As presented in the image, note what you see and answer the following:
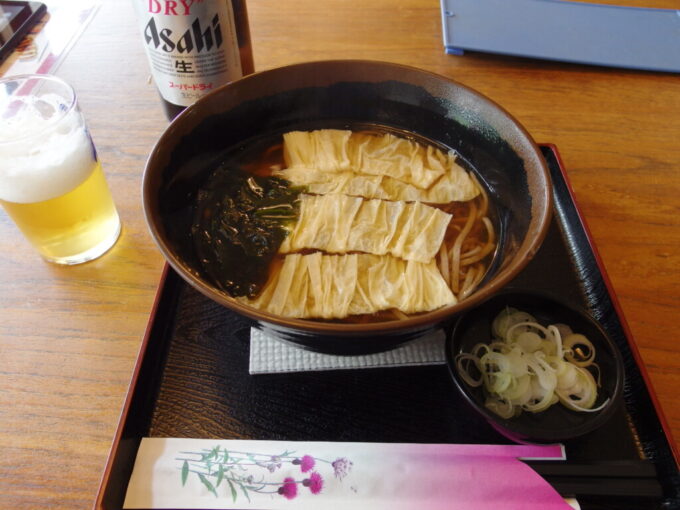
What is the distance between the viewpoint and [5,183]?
3.29ft

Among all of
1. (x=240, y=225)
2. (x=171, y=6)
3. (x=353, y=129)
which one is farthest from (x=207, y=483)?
(x=171, y=6)

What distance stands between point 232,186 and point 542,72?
3.78ft

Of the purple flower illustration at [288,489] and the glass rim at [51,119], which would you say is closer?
the purple flower illustration at [288,489]

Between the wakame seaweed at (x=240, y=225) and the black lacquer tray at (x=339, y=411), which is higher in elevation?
the wakame seaweed at (x=240, y=225)

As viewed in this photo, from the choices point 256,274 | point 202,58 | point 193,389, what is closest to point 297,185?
point 256,274

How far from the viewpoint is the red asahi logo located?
1.16m

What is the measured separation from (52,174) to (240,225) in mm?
381

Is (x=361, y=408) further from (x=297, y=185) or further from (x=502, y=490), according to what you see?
(x=297, y=185)

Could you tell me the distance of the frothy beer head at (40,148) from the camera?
982mm

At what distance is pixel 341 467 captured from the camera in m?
0.85

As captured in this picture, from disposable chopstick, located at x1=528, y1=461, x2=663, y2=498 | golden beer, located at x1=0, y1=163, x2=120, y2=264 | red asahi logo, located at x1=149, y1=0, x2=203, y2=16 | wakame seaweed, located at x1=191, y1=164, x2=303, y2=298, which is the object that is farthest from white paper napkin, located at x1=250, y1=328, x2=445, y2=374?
red asahi logo, located at x1=149, y1=0, x2=203, y2=16

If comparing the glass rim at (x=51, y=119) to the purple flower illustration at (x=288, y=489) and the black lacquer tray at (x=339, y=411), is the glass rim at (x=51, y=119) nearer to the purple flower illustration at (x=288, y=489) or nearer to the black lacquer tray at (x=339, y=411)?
the black lacquer tray at (x=339, y=411)

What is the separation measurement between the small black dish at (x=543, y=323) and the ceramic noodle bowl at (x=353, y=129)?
81mm

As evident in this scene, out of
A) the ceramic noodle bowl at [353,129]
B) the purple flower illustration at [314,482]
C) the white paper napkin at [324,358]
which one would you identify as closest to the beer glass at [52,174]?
the ceramic noodle bowl at [353,129]
